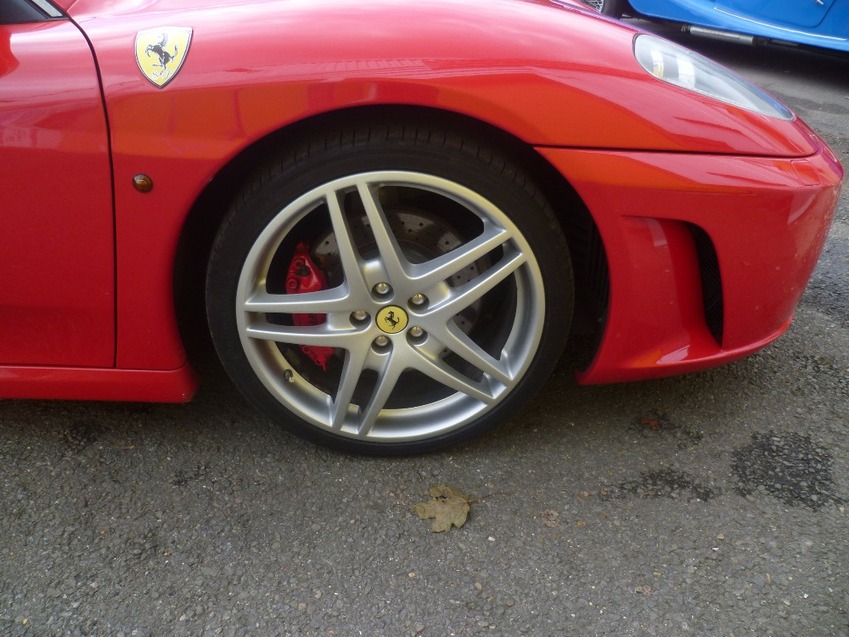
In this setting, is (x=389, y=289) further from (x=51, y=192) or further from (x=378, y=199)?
(x=51, y=192)

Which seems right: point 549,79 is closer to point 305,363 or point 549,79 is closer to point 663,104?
point 663,104

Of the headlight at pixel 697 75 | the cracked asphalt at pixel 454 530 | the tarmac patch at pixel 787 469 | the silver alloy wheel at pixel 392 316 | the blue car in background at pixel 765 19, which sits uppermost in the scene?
the headlight at pixel 697 75

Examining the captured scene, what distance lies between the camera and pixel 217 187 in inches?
63.3

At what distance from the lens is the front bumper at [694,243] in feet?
4.96

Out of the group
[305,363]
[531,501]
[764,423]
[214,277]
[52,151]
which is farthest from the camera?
[764,423]

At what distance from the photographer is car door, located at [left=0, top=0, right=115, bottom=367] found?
55.5 inches

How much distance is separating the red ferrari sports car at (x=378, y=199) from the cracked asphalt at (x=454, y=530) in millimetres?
179

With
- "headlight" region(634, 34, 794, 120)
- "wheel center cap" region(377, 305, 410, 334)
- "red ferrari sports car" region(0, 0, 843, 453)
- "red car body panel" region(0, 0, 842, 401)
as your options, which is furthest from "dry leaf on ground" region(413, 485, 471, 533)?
"headlight" region(634, 34, 794, 120)

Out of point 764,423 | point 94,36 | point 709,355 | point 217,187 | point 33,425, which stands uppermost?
point 94,36

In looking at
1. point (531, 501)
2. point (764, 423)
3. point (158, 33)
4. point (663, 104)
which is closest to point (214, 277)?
→ point (158, 33)

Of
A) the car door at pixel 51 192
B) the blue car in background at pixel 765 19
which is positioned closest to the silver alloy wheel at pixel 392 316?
the car door at pixel 51 192

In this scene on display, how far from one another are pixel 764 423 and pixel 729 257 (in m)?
0.62

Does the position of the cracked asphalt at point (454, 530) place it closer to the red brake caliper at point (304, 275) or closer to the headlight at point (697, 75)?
the red brake caliper at point (304, 275)

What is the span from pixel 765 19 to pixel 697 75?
4478 millimetres
